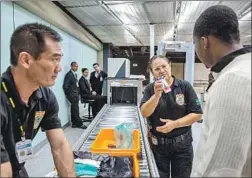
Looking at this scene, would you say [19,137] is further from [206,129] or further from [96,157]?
[206,129]

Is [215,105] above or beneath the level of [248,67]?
beneath

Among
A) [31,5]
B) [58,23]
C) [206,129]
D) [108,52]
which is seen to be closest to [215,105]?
[206,129]

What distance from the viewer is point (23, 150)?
3.32 feet

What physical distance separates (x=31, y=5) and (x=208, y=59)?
2509 millimetres

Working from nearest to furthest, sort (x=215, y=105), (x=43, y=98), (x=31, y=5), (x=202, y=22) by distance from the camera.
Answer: (x=215, y=105) < (x=202, y=22) < (x=43, y=98) < (x=31, y=5)

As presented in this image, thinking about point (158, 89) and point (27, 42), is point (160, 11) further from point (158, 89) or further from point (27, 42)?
point (27, 42)

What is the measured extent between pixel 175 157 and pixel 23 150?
120 cm

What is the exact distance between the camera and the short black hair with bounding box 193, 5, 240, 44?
856 millimetres

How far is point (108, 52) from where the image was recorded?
8.58 meters

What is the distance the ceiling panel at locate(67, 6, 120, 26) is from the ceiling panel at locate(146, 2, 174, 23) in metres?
0.74

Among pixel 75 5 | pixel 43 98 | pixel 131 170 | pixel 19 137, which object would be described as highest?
pixel 75 5

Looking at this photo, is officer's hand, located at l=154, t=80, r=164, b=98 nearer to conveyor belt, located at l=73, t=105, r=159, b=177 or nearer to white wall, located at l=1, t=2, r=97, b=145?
conveyor belt, located at l=73, t=105, r=159, b=177

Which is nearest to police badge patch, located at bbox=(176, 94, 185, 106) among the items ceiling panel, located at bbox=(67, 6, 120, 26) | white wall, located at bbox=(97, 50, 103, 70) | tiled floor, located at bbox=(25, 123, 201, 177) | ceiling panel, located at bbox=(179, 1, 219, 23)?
tiled floor, located at bbox=(25, 123, 201, 177)

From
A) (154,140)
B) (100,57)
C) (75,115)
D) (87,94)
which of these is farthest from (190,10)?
(100,57)
